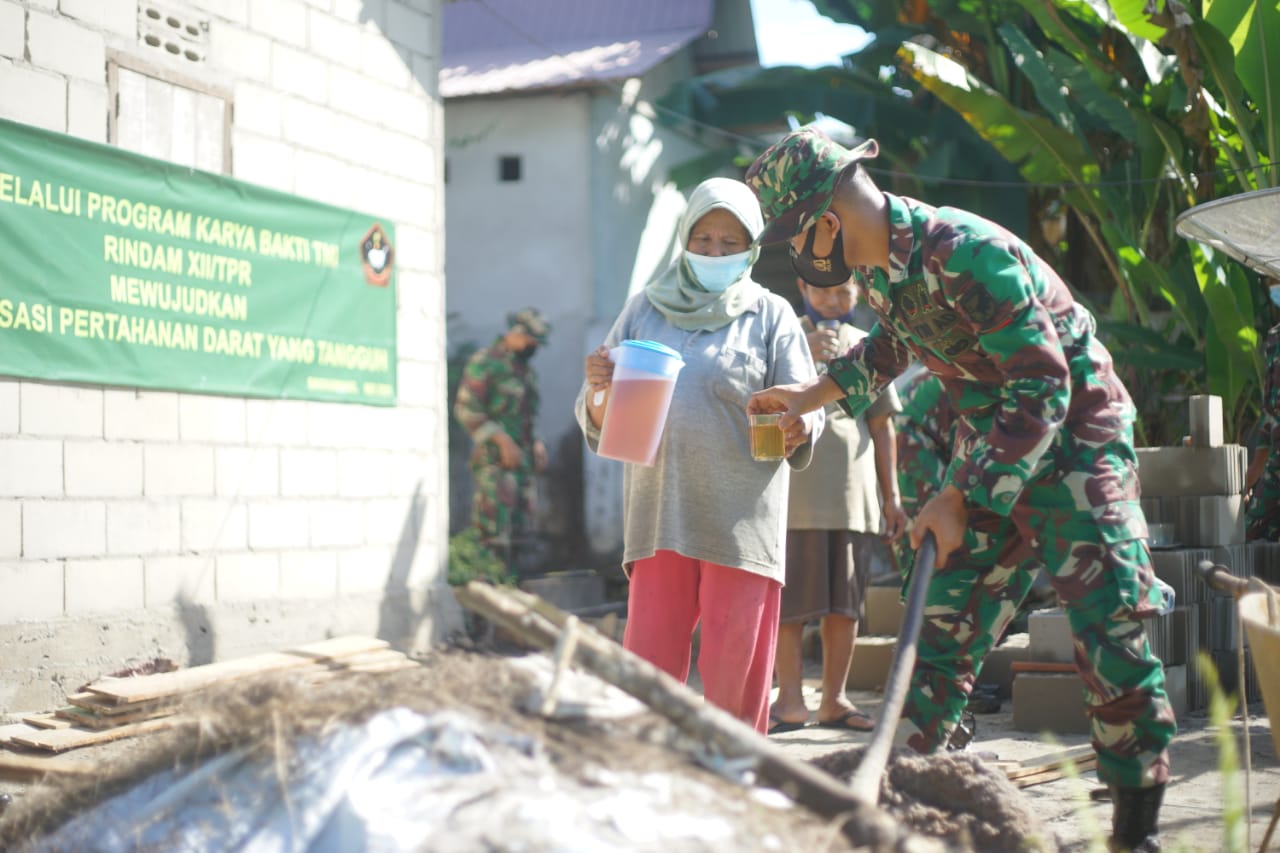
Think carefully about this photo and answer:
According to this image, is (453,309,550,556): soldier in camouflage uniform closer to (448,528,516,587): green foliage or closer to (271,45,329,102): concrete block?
(448,528,516,587): green foliage

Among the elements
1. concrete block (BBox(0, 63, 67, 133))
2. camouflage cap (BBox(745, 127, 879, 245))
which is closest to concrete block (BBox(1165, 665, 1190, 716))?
camouflage cap (BBox(745, 127, 879, 245))

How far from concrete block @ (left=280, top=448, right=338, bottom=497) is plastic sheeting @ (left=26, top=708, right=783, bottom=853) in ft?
16.2

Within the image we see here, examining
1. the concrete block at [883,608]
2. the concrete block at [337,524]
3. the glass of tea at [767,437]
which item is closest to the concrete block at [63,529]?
the concrete block at [337,524]

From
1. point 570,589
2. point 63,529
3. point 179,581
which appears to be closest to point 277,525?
point 179,581

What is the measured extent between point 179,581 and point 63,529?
74cm

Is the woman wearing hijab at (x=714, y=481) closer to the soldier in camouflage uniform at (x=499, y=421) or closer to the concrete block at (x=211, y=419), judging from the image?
the concrete block at (x=211, y=419)

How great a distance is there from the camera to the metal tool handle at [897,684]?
87.0 inches

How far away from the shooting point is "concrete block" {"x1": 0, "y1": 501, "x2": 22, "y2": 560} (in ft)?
17.9

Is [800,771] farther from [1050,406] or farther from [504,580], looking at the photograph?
[504,580]

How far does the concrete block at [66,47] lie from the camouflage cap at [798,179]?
395 cm

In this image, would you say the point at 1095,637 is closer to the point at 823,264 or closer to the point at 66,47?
the point at 823,264

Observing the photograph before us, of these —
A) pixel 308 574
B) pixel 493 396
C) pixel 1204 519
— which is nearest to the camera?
pixel 1204 519

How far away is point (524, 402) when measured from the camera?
37.6 feet

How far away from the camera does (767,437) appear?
364 cm
